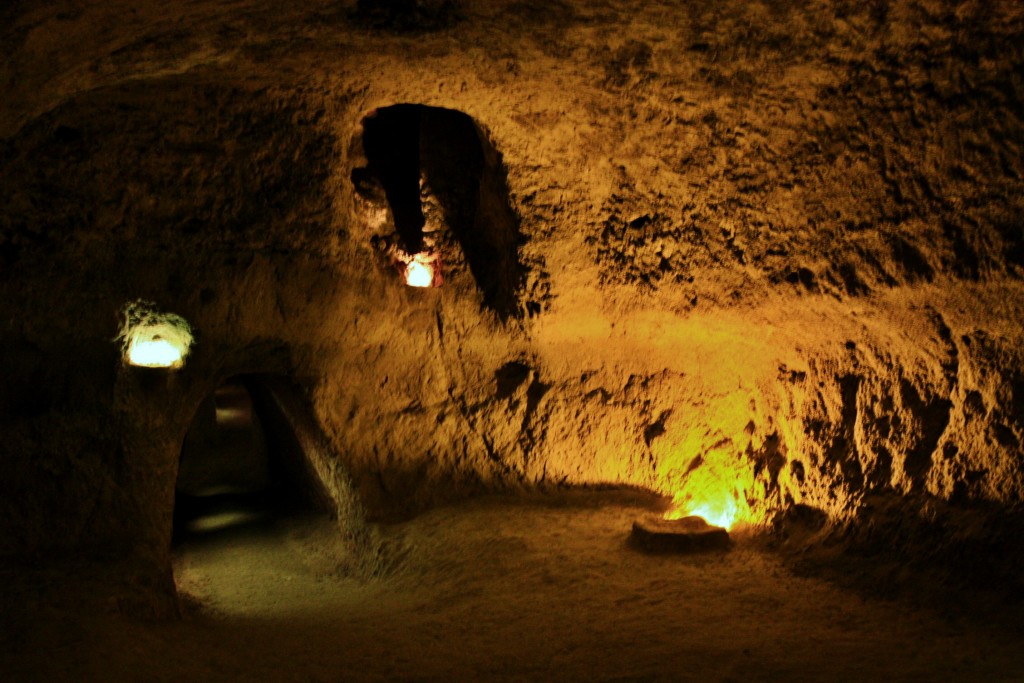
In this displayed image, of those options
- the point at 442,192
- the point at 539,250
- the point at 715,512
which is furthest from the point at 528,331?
the point at 715,512

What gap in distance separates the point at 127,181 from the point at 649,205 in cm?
388

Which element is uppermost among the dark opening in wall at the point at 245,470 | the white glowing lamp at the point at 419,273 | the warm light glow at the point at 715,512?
the white glowing lamp at the point at 419,273

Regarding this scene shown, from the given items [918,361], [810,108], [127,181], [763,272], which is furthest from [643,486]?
[127,181]

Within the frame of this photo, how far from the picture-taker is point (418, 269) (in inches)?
274

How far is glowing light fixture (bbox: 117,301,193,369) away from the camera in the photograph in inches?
230

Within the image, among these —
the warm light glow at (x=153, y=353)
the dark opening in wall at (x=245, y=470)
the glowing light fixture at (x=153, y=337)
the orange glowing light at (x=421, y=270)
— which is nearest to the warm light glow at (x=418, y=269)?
the orange glowing light at (x=421, y=270)

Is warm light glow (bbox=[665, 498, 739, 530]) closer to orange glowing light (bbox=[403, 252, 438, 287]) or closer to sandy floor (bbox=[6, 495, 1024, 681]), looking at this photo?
sandy floor (bbox=[6, 495, 1024, 681])

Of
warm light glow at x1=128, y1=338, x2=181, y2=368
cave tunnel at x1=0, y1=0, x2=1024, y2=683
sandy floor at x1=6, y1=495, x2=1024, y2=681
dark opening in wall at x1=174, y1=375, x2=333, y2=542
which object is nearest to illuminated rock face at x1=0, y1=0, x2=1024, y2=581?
cave tunnel at x1=0, y1=0, x2=1024, y2=683

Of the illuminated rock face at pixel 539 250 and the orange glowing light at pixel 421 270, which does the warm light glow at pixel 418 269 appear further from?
the illuminated rock face at pixel 539 250

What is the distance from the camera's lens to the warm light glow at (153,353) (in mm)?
5836

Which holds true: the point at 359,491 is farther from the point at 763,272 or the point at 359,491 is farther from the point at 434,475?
the point at 763,272

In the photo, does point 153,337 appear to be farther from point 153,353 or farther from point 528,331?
point 528,331

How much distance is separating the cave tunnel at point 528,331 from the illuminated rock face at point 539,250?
0.03m

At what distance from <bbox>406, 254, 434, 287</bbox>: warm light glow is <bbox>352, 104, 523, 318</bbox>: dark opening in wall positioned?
0.34 feet
